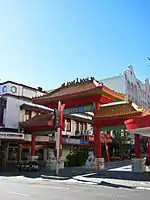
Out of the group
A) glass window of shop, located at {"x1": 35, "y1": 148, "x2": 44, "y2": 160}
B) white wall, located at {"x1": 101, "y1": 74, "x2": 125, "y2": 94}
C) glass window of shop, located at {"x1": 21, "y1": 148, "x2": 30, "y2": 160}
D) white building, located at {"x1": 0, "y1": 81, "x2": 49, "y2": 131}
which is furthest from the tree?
white building, located at {"x1": 0, "y1": 81, "x2": 49, "y2": 131}

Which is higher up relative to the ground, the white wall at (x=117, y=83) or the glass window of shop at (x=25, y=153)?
the white wall at (x=117, y=83)

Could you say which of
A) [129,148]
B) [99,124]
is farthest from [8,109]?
[129,148]

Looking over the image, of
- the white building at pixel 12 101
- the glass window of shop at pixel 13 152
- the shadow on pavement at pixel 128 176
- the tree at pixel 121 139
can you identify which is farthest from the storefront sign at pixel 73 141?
the shadow on pavement at pixel 128 176

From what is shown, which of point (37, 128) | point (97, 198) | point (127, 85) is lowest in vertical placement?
point (97, 198)

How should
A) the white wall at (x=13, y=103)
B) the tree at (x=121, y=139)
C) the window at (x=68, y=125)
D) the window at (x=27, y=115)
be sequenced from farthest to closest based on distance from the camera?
the tree at (x=121, y=139), the window at (x=68, y=125), the window at (x=27, y=115), the white wall at (x=13, y=103)

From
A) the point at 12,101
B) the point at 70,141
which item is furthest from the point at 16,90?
the point at 70,141

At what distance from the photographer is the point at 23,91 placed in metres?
30.0

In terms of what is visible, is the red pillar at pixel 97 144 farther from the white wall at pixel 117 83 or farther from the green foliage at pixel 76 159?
the white wall at pixel 117 83

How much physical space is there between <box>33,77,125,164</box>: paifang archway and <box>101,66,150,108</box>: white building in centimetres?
2658

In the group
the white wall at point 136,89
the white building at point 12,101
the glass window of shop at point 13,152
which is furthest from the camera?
the white wall at point 136,89

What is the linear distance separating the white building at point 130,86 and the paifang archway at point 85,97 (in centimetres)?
2658

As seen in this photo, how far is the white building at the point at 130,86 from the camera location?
5230cm

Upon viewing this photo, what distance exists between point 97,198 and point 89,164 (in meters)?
13.9

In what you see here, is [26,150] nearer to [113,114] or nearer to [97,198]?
[113,114]
